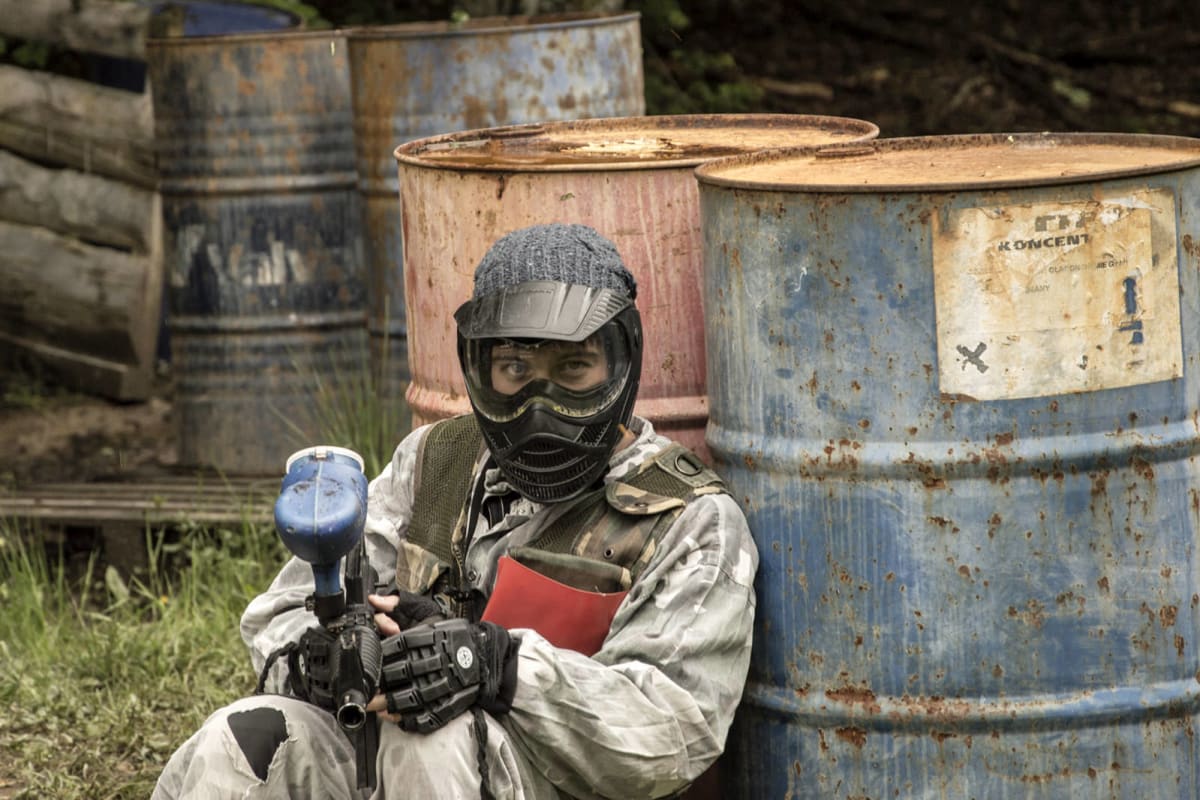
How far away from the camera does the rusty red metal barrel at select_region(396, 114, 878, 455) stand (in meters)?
3.23

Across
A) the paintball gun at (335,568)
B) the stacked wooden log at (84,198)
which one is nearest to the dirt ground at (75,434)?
the stacked wooden log at (84,198)

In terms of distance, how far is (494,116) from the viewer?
5.47 m

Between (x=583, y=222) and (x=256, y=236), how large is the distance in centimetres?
326

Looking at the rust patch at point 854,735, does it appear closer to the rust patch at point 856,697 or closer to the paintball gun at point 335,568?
the rust patch at point 856,697

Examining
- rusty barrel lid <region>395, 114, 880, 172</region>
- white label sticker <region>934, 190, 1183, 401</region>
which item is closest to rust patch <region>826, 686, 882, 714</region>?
white label sticker <region>934, 190, 1183, 401</region>

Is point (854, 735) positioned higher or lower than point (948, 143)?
lower

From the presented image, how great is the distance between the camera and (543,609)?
2.81 m

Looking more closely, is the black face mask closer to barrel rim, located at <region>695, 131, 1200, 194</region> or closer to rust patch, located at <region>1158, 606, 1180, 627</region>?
barrel rim, located at <region>695, 131, 1200, 194</region>

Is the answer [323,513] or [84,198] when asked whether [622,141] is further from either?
[84,198]

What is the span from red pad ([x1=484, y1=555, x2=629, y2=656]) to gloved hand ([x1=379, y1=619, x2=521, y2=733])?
0.64 ft

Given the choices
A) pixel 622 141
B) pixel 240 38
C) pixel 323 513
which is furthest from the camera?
pixel 240 38

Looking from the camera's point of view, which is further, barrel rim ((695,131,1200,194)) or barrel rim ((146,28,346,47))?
barrel rim ((146,28,346,47))

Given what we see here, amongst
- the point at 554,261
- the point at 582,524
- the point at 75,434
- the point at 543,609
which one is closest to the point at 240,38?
the point at 75,434

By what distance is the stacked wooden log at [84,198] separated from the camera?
274 inches
